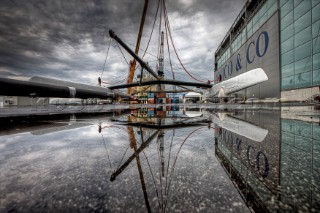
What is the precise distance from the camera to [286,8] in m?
15.3

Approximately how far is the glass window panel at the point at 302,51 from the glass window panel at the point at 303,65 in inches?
14.8

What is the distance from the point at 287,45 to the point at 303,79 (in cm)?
437

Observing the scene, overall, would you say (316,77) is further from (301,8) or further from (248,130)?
(248,130)

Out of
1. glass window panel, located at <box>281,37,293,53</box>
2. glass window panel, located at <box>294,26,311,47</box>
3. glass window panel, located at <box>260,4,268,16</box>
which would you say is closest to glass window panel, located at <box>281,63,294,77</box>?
glass window panel, located at <box>281,37,293,53</box>

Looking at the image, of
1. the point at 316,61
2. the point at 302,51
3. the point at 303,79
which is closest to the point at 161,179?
the point at 316,61

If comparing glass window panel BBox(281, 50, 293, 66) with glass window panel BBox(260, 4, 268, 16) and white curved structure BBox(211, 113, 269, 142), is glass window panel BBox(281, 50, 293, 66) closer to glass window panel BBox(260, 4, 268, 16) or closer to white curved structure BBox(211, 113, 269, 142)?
glass window panel BBox(260, 4, 268, 16)

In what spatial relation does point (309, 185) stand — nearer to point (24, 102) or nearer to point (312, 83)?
point (312, 83)

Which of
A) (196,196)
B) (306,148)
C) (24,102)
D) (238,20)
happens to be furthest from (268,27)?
(24,102)

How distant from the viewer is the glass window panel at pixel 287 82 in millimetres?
14969

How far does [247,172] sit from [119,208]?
91 cm

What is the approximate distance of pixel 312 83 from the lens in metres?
12.7

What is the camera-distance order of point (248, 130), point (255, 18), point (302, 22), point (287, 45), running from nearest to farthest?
point (248, 130) → point (302, 22) → point (287, 45) → point (255, 18)

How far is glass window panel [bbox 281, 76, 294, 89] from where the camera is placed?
14969 millimetres

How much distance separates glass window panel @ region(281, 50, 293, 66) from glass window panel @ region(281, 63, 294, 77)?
402 millimetres
